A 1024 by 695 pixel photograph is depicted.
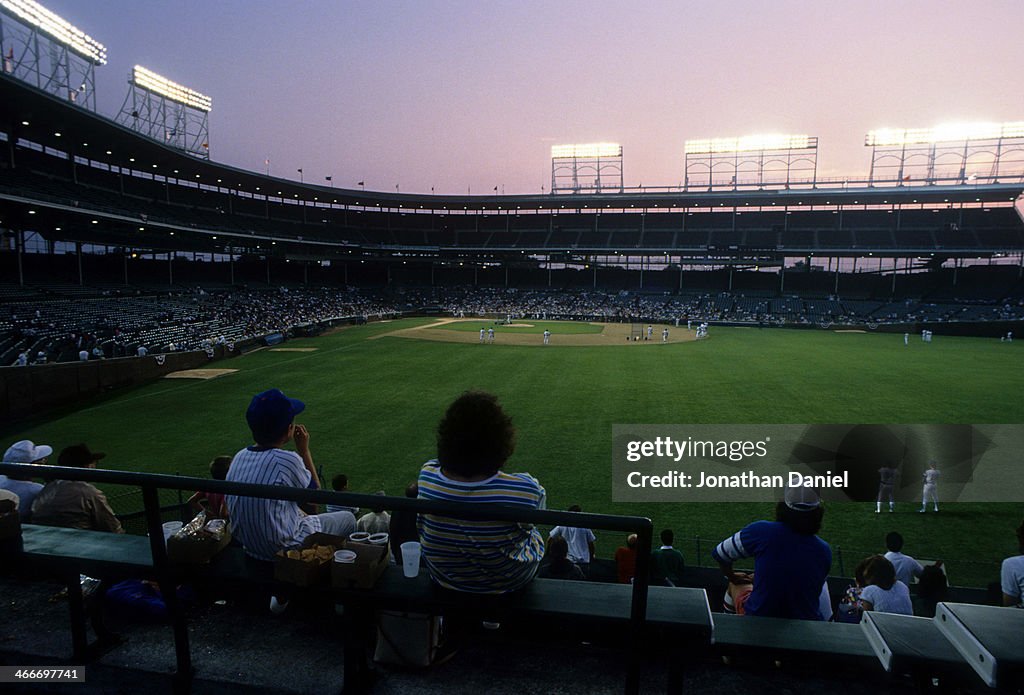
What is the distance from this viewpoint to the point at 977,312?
5500 centimetres

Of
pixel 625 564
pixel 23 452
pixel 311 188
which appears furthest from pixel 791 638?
pixel 311 188

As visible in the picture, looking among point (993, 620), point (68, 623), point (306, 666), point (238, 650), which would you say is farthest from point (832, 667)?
point (68, 623)

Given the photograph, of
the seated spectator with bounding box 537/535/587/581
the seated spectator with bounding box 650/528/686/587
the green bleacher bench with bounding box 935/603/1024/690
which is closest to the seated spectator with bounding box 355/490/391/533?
the seated spectator with bounding box 537/535/587/581

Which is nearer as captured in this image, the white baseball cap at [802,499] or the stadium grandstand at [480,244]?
the white baseball cap at [802,499]

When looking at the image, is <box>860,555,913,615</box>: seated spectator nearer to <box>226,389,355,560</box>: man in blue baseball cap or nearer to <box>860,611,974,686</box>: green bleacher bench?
<box>860,611,974,686</box>: green bleacher bench

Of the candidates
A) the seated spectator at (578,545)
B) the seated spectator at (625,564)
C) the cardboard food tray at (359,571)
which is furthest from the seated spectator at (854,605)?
the cardboard food tray at (359,571)

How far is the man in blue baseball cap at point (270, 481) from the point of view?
10.7 ft

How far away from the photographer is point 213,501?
5434 millimetres

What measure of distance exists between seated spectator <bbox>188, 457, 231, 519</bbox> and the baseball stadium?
4.3 inches

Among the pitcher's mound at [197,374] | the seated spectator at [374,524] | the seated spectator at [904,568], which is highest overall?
the seated spectator at [374,524]

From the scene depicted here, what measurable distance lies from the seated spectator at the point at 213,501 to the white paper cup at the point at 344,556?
1248mm

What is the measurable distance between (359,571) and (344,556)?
0.13m

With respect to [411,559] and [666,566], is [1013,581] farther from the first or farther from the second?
[411,559]

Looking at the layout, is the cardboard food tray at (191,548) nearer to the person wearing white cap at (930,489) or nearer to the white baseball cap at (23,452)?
the white baseball cap at (23,452)
